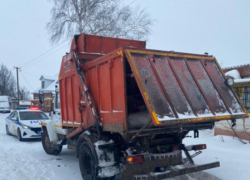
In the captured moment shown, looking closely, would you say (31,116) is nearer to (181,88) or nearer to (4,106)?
(181,88)

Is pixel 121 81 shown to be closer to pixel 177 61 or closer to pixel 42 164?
pixel 177 61

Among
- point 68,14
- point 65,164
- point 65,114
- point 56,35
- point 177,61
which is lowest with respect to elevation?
point 65,164

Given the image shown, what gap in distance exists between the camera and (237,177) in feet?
18.5

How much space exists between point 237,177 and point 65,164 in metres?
4.55

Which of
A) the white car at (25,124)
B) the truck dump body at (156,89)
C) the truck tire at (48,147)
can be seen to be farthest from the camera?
the white car at (25,124)

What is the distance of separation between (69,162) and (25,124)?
16.5 feet

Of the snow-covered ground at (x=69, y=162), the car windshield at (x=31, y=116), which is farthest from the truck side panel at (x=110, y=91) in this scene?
the car windshield at (x=31, y=116)

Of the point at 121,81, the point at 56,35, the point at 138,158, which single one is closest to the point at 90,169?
the point at 138,158

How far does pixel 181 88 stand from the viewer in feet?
16.0

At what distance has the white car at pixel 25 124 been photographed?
12.0 metres

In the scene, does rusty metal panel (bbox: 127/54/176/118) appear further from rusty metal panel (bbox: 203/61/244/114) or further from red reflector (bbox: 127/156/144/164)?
rusty metal panel (bbox: 203/61/244/114)

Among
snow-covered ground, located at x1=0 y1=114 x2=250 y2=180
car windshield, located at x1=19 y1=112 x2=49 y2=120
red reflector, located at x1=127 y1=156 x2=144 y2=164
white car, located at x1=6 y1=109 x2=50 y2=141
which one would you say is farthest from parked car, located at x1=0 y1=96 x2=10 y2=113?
red reflector, located at x1=127 y1=156 x2=144 y2=164

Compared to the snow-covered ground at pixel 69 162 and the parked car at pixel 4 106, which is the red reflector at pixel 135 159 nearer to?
the snow-covered ground at pixel 69 162

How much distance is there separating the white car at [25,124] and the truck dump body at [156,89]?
657 cm
